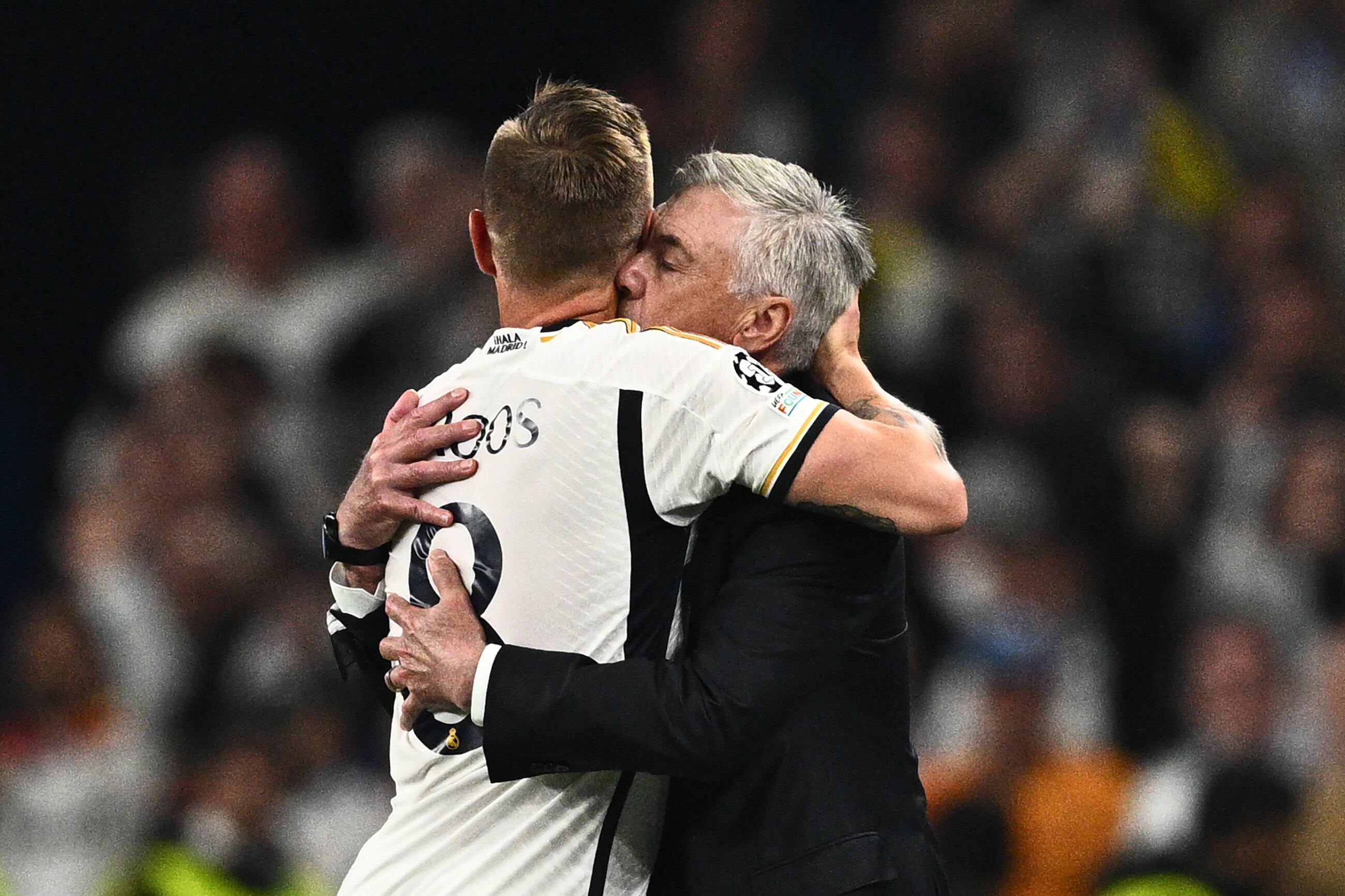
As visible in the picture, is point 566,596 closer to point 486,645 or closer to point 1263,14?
point 486,645

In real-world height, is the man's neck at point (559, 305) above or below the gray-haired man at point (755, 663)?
above

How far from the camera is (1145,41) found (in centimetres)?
696

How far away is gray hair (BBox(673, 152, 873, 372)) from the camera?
2.37 meters

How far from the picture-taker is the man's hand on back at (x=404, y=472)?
2.26 meters

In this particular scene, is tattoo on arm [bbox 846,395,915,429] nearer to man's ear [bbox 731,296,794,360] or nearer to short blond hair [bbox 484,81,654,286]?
man's ear [bbox 731,296,794,360]

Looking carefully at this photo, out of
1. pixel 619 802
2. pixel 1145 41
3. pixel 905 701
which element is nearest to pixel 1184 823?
pixel 905 701

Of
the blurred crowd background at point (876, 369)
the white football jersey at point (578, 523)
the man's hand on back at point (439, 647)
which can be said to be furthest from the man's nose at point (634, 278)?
the blurred crowd background at point (876, 369)

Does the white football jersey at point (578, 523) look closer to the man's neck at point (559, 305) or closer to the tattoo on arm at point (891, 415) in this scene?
the man's neck at point (559, 305)

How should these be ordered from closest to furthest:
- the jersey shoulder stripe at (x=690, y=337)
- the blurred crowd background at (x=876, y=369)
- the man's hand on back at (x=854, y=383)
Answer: the jersey shoulder stripe at (x=690, y=337) < the man's hand on back at (x=854, y=383) < the blurred crowd background at (x=876, y=369)

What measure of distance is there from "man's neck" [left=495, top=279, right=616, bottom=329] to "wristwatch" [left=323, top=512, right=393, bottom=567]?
40 cm

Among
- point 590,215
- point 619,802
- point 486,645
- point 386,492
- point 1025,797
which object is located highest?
point 590,215

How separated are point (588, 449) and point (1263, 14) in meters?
5.75

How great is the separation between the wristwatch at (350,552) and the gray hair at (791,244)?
2.14 feet

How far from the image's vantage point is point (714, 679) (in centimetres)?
211
